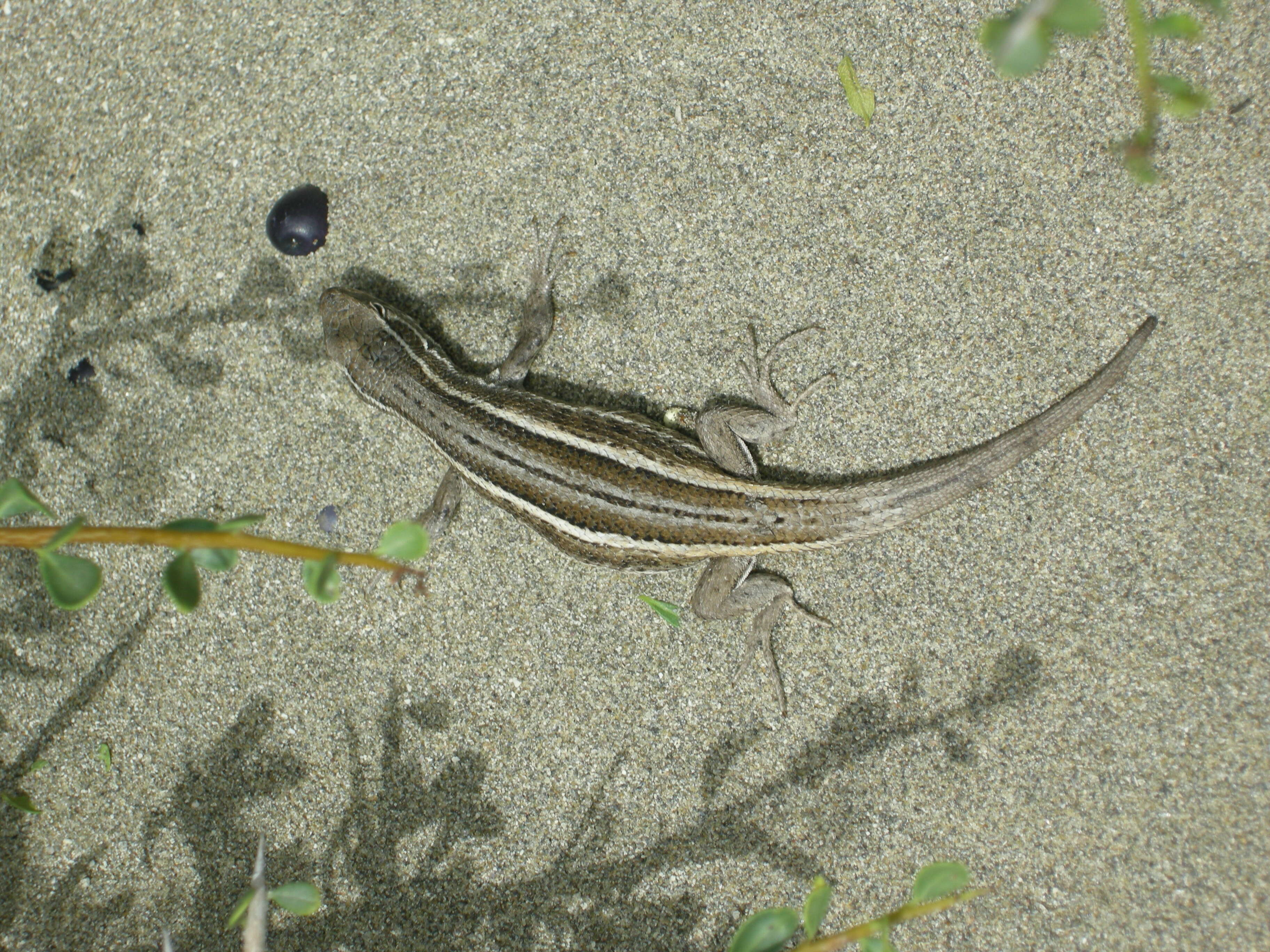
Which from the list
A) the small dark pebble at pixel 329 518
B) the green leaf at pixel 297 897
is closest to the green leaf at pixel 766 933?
the green leaf at pixel 297 897

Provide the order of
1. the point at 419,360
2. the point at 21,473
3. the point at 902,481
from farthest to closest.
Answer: the point at 21,473, the point at 419,360, the point at 902,481

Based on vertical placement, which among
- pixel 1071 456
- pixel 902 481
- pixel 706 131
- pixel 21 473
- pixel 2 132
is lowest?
pixel 21 473

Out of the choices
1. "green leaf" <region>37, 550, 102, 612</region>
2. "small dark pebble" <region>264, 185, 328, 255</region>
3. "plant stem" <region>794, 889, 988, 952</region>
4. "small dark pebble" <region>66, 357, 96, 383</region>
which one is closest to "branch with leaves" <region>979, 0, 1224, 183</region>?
"plant stem" <region>794, 889, 988, 952</region>

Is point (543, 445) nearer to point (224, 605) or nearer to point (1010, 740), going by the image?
point (224, 605)

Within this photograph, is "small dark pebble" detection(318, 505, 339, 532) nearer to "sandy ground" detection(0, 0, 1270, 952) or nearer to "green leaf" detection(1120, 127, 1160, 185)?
"sandy ground" detection(0, 0, 1270, 952)

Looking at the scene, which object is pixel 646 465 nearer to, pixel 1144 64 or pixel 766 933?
pixel 766 933

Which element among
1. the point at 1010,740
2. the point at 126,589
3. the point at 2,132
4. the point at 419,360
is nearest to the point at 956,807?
the point at 1010,740
